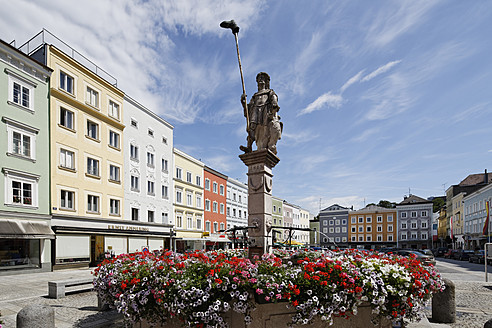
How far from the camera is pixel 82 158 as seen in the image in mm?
24547

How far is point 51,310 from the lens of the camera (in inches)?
229

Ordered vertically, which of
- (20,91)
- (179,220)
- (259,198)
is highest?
(20,91)

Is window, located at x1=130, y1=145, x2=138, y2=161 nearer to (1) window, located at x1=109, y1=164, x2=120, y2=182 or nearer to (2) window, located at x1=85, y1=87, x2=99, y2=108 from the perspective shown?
(1) window, located at x1=109, y1=164, x2=120, y2=182

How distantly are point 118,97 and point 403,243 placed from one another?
71.2 metres

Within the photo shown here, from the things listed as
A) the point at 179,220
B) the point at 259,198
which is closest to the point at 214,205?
the point at 179,220

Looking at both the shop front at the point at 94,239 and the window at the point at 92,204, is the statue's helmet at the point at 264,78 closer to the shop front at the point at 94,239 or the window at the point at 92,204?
the shop front at the point at 94,239

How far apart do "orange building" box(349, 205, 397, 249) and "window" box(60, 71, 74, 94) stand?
71187 mm

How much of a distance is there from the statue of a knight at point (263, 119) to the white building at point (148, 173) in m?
23.1

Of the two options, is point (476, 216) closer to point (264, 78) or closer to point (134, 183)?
point (134, 183)

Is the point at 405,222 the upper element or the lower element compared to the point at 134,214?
lower

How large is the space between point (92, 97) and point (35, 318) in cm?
2380

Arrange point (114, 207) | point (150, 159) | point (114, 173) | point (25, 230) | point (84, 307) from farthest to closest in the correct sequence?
point (150, 159) < point (114, 173) < point (114, 207) < point (25, 230) < point (84, 307)

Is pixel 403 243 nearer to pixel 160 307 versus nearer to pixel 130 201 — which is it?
pixel 130 201

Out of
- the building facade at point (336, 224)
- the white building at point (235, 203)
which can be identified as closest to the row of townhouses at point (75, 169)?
the white building at point (235, 203)
